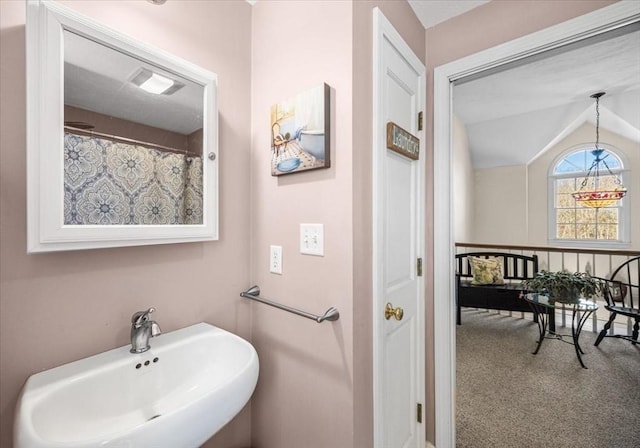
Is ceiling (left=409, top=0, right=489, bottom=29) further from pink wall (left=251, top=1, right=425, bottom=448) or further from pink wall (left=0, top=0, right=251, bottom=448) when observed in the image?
pink wall (left=0, top=0, right=251, bottom=448)

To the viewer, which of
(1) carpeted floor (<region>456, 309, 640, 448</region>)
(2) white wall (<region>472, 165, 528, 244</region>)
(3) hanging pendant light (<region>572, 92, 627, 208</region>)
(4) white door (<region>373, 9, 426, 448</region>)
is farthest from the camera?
(2) white wall (<region>472, 165, 528, 244</region>)

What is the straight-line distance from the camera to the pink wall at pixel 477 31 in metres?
1.23

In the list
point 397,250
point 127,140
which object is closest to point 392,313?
point 397,250

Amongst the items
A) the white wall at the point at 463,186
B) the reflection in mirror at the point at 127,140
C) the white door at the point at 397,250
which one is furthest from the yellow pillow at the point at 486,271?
the reflection in mirror at the point at 127,140

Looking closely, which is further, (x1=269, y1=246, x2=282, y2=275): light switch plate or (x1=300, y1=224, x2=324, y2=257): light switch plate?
(x1=269, y1=246, x2=282, y2=275): light switch plate

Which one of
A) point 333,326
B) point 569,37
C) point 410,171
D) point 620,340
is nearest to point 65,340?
point 333,326

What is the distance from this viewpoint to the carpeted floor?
63.9 inches

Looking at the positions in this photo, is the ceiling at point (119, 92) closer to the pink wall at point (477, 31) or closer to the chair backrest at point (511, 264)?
the pink wall at point (477, 31)

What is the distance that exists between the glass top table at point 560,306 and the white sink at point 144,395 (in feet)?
7.43

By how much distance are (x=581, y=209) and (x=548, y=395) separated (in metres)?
1.68

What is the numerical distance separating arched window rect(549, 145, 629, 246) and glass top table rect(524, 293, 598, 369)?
1.89 ft

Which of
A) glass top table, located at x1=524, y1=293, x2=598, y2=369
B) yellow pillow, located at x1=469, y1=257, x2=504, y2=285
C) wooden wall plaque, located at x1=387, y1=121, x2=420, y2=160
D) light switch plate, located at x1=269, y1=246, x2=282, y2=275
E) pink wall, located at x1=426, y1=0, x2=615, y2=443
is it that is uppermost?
pink wall, located at x1=426, y1=0, x2=615, y2=443

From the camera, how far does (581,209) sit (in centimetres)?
249

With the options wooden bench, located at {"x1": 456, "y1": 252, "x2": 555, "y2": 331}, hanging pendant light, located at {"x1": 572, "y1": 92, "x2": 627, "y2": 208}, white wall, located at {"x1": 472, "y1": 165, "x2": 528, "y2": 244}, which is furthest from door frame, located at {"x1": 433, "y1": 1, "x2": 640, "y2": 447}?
white wall, located at {"x1": 472, "y1": 165, "x2": 528, "y2": 244}
